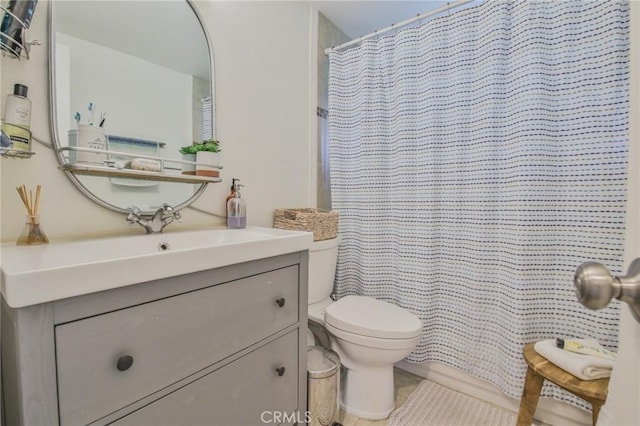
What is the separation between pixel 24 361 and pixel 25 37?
857mm

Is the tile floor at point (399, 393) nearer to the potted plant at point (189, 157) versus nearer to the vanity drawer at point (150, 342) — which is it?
the vanity drawer at point (150, 342)

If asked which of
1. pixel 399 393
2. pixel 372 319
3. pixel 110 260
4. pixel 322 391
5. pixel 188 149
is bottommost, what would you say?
pixel 399 393

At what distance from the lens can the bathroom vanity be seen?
0.55 meters

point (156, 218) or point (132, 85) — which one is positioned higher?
point (132, 85)

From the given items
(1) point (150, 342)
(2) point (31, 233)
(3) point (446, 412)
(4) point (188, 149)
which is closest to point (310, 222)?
(4) point (188, 149)

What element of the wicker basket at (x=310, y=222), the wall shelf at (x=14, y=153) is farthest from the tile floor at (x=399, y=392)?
the wall shelf at (x=14, y=153)

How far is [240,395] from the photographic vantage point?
90 cm

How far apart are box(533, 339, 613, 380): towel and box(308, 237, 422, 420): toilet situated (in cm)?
49

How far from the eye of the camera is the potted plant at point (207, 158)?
1215 mm

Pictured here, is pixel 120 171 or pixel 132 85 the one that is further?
pixel 132 85

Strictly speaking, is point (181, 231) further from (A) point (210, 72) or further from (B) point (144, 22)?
(B) point (144, 22)

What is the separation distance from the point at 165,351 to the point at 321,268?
0.95 meters

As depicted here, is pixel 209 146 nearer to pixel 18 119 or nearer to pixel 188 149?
pixel 188 149

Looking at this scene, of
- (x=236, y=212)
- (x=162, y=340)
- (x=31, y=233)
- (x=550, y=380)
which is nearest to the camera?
(x=162, y=340)
